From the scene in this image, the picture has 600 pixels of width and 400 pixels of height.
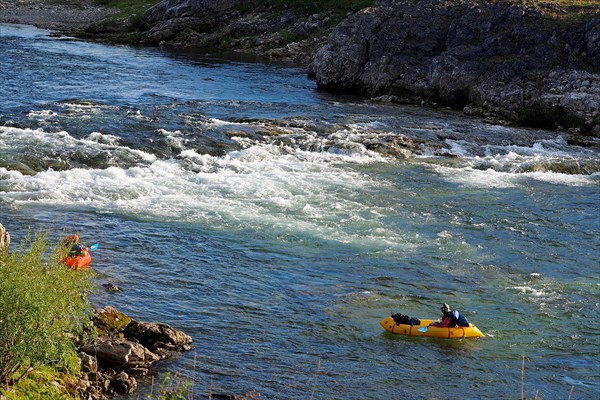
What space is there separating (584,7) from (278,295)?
4127 cm

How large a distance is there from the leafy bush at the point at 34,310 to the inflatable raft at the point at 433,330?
8.56m

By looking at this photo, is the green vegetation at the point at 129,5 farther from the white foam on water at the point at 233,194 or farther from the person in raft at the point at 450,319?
the person in raft at the point at 450,319

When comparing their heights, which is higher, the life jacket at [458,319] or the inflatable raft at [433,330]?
the life jacket at [458,319]

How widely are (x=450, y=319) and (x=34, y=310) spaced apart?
1068 cm

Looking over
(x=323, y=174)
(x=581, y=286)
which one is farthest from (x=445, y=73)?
(x=581, y=286)

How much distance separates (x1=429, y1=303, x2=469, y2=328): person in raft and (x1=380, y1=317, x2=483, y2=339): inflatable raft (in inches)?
3.8

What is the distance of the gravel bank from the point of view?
3558 inches

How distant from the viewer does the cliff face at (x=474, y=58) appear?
159 ft

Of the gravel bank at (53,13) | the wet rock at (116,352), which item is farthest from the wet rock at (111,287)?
the gravel bank at (53,13)

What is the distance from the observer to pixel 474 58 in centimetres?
5216

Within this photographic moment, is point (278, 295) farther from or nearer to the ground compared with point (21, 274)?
nearer to the ground

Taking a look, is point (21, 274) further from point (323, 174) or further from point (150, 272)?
point (323, 174)

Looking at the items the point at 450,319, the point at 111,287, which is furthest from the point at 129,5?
the point at 450,319

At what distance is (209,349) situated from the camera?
18500 mm
